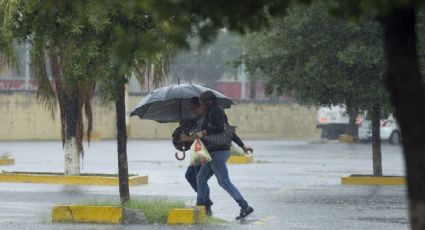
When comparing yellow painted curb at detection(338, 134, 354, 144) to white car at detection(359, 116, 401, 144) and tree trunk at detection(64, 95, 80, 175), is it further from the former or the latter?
tree trunk at detection(64, 95, 80, 175)

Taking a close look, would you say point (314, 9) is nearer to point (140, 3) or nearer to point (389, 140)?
point (140, 3)

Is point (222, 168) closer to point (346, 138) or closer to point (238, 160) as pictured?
point (238, 160)

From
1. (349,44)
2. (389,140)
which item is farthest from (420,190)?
(389,140)

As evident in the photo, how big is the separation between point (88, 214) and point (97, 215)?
13 cm

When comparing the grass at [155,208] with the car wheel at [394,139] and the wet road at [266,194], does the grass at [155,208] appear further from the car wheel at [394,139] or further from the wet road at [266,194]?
the car wheel at [394,139]

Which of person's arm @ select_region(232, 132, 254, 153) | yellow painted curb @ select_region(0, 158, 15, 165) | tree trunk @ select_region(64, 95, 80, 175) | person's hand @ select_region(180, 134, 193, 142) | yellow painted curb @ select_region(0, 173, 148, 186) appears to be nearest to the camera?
person's hand @ select_region(180, 134, 193, 142)

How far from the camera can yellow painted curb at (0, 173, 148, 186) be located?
69.4ft

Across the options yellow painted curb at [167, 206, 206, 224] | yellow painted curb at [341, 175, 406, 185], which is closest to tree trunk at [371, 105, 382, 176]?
yellow painted curb at [341, 175, 406, 185]

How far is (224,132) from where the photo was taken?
550 inches

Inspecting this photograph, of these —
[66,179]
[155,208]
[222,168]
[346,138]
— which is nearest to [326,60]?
[66,179]

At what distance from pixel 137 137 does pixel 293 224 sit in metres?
41.6

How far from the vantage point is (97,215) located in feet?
45.1

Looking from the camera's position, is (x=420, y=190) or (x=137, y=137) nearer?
(x=420, y=190)

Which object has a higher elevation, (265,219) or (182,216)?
(182,216)
